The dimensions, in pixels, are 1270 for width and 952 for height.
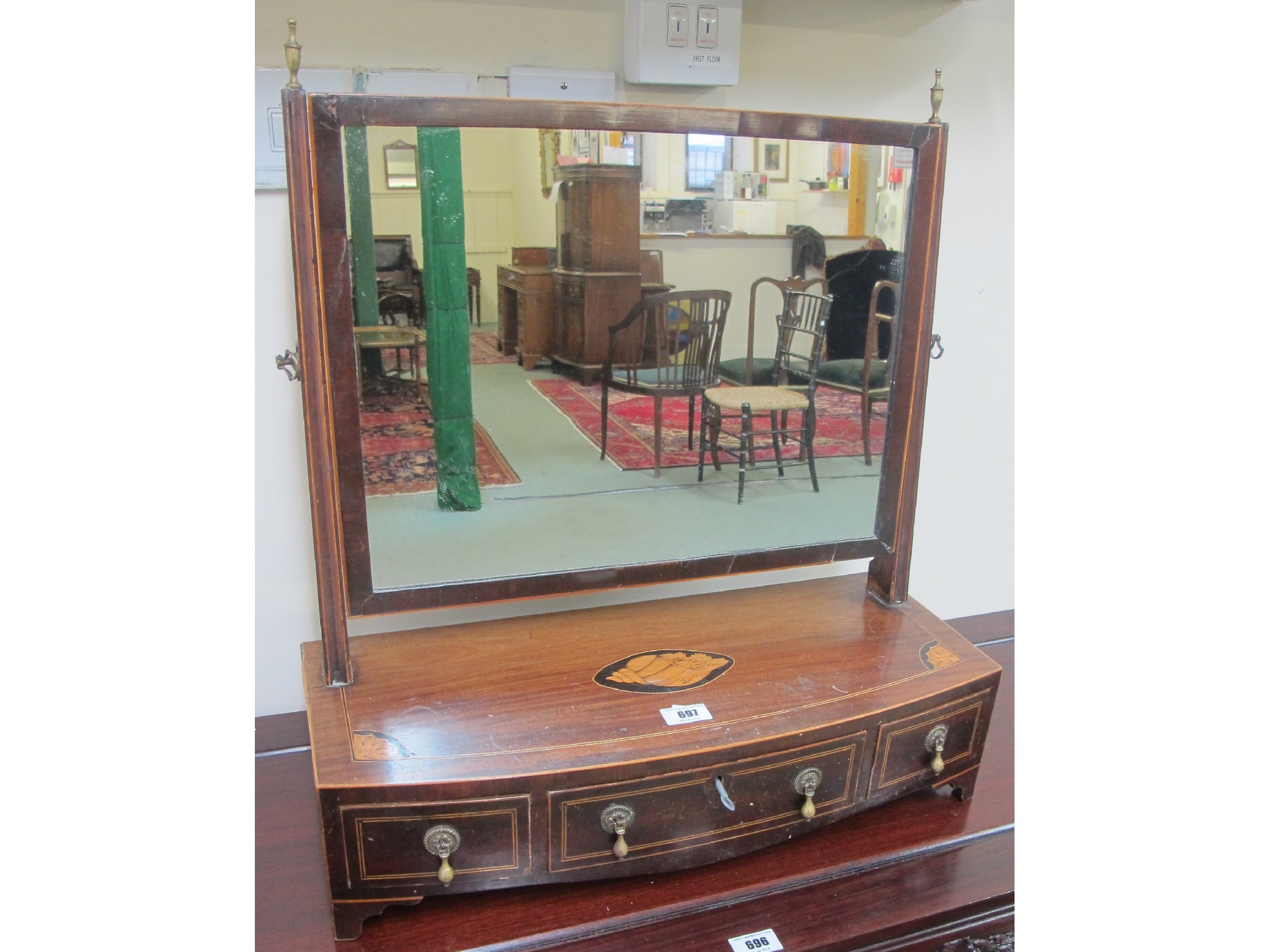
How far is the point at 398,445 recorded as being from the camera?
1245mm

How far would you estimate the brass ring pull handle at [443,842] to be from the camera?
1122mm

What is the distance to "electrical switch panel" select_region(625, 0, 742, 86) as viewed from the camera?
1.41 metres

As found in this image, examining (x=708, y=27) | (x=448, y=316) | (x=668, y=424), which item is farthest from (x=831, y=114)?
(x=448, y=316)

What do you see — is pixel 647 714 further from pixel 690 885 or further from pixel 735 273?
pixel 735 273

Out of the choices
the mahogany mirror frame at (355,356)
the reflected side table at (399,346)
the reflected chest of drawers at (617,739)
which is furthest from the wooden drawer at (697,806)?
the reflected side table at (399,346)

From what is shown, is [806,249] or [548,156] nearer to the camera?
[548,156]

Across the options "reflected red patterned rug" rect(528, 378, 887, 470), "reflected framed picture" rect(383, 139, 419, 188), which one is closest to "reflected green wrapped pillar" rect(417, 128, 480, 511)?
"reflected framed picture" rect(383, 139, 419, 188)

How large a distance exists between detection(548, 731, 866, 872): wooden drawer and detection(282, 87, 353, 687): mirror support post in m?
0.38

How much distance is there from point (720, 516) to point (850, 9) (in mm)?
897

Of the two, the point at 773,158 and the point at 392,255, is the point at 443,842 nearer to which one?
the point at 392,255

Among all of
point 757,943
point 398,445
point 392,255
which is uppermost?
point 392,255

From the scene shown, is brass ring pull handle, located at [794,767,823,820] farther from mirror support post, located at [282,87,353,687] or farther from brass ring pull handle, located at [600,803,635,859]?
mirror support post, located at [282,87,353,687]

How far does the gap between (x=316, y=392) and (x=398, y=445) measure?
0.43 feet

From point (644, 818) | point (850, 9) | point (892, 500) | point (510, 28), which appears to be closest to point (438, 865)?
point (644, 818)
